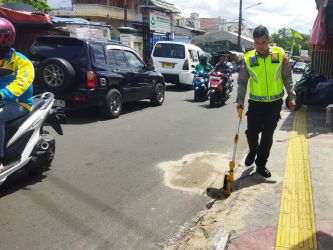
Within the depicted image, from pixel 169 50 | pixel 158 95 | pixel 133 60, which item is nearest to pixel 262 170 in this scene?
pixel 133 60

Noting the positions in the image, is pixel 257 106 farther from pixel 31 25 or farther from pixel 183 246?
pixel 31 25

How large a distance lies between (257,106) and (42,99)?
2.77m

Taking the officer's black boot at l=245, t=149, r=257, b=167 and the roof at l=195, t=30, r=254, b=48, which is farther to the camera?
the roof at l=195, t=30, r=254, b=48

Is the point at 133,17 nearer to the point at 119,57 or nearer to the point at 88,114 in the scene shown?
the point at 119,57

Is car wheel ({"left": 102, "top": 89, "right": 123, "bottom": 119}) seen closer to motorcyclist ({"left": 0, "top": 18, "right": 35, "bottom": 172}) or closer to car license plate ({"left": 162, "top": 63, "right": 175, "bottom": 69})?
motorcyclist ({"left": 0, "top": 18, "right": 35, "bottom": 172})

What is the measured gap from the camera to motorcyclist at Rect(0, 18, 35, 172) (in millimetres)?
4500

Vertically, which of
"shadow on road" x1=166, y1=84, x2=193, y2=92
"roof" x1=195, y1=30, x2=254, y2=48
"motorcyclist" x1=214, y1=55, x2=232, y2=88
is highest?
"roof" x1=195, y1=30, x2=254, y2=48

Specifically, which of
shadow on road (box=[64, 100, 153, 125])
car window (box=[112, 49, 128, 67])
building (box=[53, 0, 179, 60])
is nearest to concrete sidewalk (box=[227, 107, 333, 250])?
shadow on road (box=[64, 100, 153, 125])

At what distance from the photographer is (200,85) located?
13859 millimetres

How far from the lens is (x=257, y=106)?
5.43m

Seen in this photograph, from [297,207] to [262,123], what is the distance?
142cm

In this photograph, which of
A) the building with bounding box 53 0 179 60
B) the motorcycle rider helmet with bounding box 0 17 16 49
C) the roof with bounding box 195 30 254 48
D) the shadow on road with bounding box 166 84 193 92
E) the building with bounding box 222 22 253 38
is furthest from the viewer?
the building with bounding box 222 22 253 38

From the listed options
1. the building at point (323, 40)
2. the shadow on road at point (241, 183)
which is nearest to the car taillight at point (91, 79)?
the shadow on road at point (241, 183)

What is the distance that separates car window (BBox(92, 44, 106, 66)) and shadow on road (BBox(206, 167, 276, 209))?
489 cm
